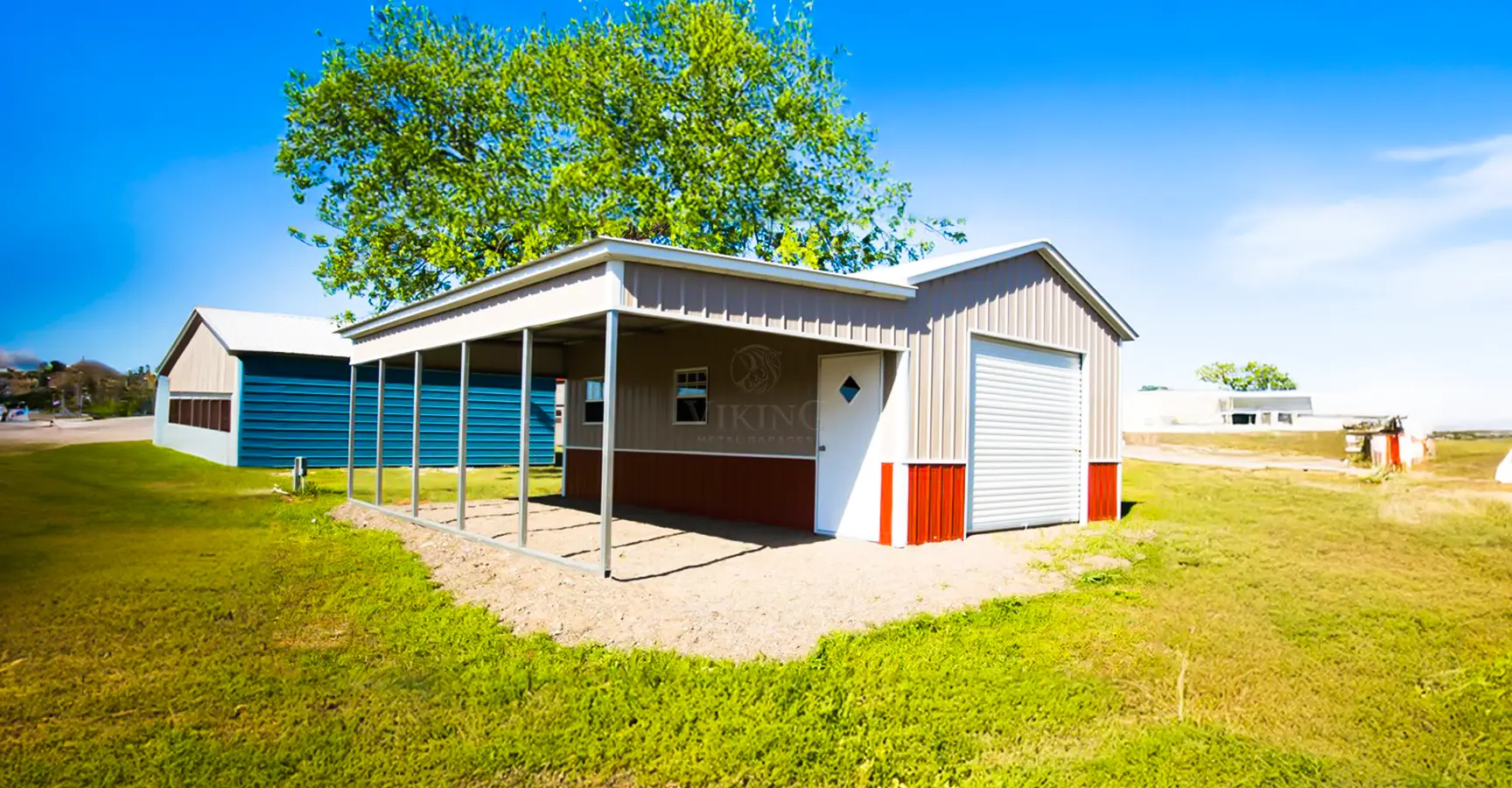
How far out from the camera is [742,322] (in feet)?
25.0

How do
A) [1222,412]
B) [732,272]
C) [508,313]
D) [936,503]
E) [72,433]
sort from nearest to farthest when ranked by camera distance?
[732,272], [508,313], [936,503], [72,433], [1222,412]

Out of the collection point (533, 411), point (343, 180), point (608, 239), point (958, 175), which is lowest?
point (533, 411)

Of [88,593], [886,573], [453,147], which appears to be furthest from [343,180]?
[886,573]

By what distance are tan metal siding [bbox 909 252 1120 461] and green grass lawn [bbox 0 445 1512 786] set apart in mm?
2854

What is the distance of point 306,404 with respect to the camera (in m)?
18.6

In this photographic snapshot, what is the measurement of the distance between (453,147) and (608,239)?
16.4 meters

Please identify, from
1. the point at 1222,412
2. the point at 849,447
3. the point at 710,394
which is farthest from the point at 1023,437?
the point at 1222,412

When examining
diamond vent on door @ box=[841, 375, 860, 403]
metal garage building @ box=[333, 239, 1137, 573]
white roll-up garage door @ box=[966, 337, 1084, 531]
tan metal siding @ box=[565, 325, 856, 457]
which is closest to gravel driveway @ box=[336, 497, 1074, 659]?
metal garage building @ box=[333, 239, 1137, 573]

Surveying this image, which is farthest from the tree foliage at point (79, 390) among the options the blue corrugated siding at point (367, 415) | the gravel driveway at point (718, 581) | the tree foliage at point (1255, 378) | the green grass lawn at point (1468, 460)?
the tree foliage at point (1255, 378)

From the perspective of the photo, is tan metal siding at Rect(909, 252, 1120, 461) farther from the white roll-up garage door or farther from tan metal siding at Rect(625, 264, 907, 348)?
tan metal siding at Rect(625, 264, 907, 348)

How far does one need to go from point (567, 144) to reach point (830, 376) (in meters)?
14.1

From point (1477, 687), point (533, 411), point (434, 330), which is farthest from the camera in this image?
point (533, 411)

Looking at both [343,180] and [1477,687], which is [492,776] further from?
[343,180]

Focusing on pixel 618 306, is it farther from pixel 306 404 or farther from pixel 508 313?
pixel 306 404
